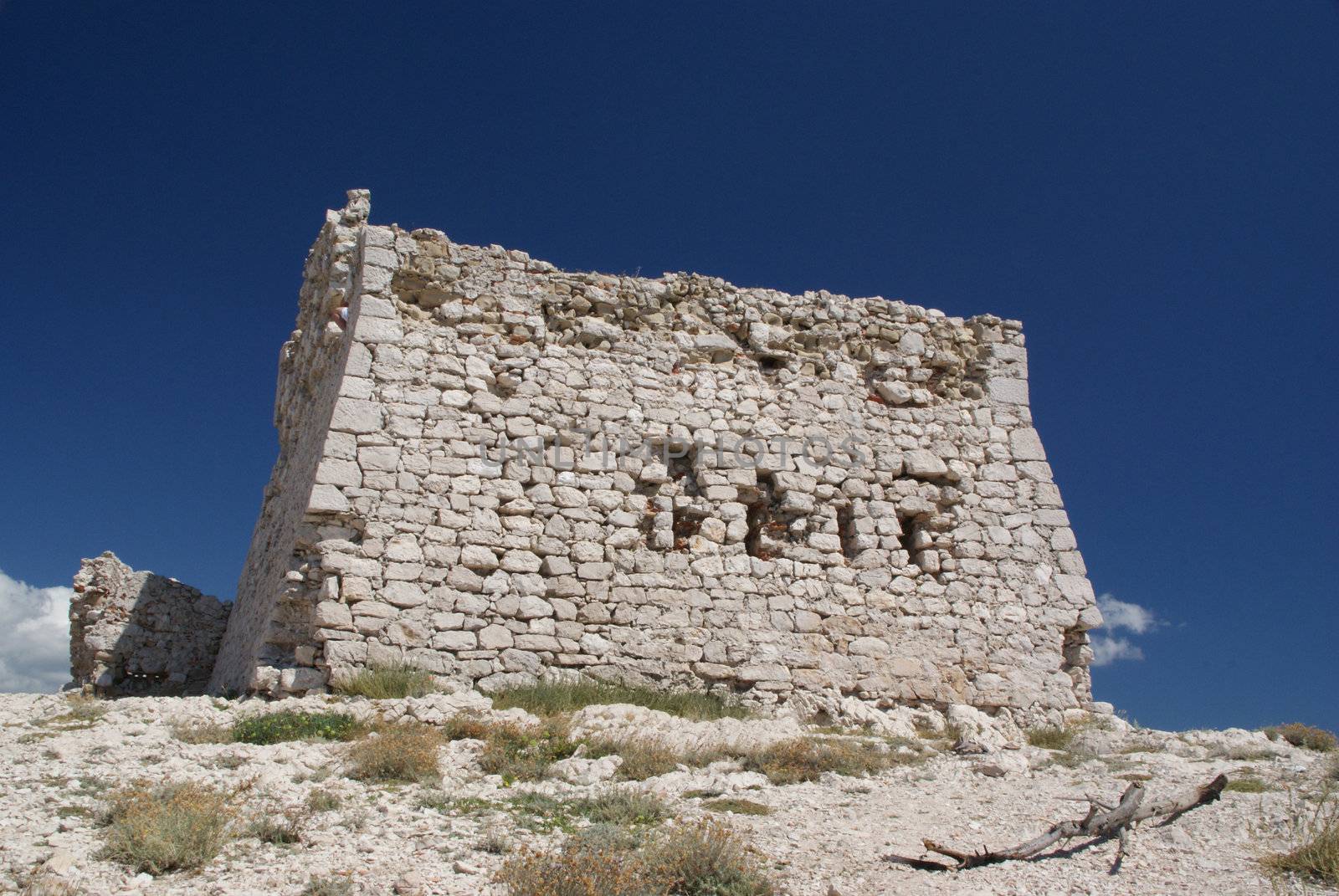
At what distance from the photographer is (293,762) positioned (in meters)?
5.78

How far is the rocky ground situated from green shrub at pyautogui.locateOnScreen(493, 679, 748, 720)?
397 mm

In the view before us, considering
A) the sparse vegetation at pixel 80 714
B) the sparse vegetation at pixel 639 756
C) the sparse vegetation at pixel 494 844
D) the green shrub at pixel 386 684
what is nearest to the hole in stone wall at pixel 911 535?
the sparse vegetation at pixel 639 756

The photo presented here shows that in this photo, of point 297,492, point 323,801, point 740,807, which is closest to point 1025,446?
point 740,807

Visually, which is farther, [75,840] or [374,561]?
[374,561]

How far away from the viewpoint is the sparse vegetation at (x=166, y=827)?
13.7 feet

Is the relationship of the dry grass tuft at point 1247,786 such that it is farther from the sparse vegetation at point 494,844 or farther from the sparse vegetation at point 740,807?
the sparse vegetation at point 494,844

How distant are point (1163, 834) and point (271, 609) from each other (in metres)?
6.90

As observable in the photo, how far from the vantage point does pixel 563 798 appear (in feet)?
17.7

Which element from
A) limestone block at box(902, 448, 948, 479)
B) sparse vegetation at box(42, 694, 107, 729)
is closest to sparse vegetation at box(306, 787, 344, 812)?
sparse vegetation at box(42, 694, 107, 729)

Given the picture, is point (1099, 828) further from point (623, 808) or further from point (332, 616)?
point (332, 616)

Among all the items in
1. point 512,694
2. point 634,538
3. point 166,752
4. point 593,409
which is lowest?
point 166,752

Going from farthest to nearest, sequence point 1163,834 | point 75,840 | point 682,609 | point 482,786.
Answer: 1. point 682,609
2. point 482,786
3. point 1163,834
4. point 75,840

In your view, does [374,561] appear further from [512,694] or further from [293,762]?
[293,762]

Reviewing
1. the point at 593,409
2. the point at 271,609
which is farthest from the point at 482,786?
the point at 593,409
